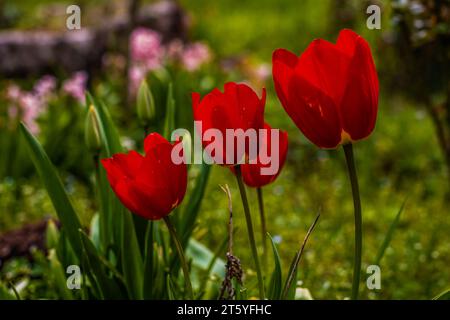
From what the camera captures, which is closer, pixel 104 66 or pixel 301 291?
pixel 301 291

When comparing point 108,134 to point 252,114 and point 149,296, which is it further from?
point 252,114

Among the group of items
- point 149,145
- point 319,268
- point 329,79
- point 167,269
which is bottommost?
Answer: point 319,268

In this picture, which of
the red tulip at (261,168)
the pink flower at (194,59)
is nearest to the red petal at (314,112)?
the red tulip at (261,168)

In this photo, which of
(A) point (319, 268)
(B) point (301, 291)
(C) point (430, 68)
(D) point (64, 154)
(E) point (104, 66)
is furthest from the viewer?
(E) point (104, 66)

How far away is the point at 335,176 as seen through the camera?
13.7 ft

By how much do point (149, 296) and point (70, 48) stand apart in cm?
462

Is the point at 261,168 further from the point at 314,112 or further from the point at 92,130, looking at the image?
the point at 92,130

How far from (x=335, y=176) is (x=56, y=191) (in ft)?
8.67

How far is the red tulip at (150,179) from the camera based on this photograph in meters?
1.28

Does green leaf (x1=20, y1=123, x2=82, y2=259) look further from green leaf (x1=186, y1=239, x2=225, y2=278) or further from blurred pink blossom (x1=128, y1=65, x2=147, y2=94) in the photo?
blurred pink blossom (x1=128, y1=65, x2=147, y2=94)

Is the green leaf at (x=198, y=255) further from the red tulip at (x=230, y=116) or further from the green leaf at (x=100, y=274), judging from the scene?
the red tulip at (x=230, y=116)

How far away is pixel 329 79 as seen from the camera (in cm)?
124

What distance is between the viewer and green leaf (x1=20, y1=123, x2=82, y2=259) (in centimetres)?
173
